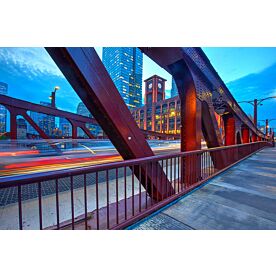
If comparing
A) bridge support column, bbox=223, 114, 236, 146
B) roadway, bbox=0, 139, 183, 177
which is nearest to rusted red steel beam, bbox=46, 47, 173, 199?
roadway, bbox=0, 139, 183, 177

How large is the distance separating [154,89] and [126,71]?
31265 mm

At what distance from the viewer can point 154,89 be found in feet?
268

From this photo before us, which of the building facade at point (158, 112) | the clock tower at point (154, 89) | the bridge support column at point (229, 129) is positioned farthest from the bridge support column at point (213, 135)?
the clock tower at point (154, 89)

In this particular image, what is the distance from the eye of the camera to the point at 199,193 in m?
3.72

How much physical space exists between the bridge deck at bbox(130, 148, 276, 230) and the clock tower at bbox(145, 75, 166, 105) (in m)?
79.8

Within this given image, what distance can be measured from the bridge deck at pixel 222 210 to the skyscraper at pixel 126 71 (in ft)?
311

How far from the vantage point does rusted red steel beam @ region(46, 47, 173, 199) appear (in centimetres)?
214

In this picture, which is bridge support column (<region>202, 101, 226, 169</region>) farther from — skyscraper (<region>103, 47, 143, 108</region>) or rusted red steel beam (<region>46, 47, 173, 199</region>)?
skyscraper (<region>103, 47, 143, 108</region>)

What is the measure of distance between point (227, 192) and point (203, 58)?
4.42m

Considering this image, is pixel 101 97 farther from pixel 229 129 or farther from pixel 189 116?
pixel 229 129

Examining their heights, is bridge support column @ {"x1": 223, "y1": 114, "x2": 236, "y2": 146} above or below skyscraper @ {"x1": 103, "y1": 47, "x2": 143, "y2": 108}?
below

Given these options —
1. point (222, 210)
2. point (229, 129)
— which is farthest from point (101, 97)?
point (229, 129)

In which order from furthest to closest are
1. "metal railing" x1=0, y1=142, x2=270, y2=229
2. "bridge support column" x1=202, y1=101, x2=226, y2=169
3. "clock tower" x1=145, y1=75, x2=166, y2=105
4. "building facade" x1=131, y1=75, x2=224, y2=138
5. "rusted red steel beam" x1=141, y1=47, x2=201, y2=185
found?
"clock tower" x1=145, y1=75, x2=166, y2=105, "building facade" x1=131, y1=75, x2=224, y2=138, "bridge support column" x1=202, y1=101, x2=226, y2=169, "rusted red steel beam" x1=141, y1=47, x2=201, y2=185, "metal railing" x1=0, y1=142, x2=270, y2=229

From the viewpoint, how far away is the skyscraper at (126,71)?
96938 mm
